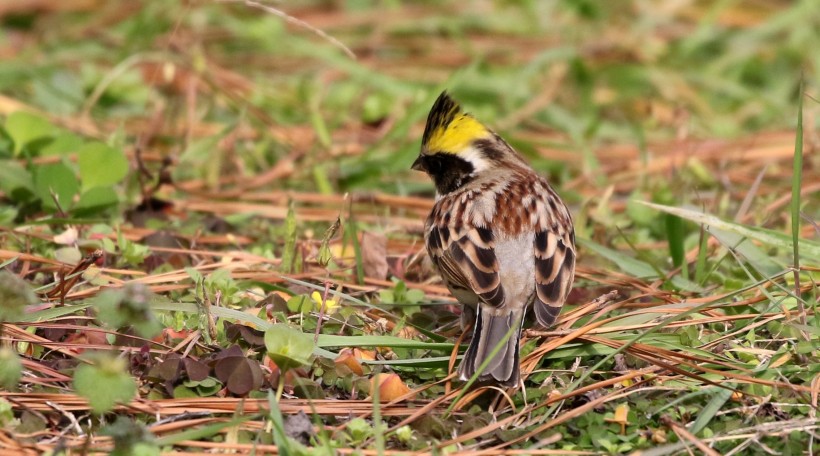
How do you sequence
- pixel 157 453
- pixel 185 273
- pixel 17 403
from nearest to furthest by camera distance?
pixel 157 453 → pixel 17 403 → pixel 185 273

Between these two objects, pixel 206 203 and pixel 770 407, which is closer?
pixel 770 407

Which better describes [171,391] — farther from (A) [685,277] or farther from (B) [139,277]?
(A) [685,277]

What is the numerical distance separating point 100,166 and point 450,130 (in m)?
1.67

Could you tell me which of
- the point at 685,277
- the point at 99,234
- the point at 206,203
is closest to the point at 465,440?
the point at 685,277

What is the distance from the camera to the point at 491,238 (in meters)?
4.12

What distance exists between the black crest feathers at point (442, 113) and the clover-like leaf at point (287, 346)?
1.45 m

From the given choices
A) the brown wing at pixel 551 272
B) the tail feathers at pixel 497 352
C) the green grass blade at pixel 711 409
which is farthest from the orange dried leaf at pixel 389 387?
the green grass blade at pixel 711 409

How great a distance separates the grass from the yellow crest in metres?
0.48

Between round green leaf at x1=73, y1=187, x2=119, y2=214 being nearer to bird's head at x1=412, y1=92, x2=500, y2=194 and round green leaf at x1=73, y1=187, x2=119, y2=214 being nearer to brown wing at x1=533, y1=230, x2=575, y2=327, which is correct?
bird's head at x1=412, y1=92, x2=500, y2=194

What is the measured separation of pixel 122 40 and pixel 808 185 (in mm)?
4746

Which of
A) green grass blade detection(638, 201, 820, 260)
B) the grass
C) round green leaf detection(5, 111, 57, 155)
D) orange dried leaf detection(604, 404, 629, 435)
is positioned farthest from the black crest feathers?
round green leaf detection(5, 111, 57, 155)

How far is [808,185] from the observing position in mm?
6086

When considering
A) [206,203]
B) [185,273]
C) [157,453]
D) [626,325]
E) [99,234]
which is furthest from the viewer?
[206,203]

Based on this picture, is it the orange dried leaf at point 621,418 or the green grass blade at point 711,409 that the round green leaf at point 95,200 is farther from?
the green grass blade at point 711,409
